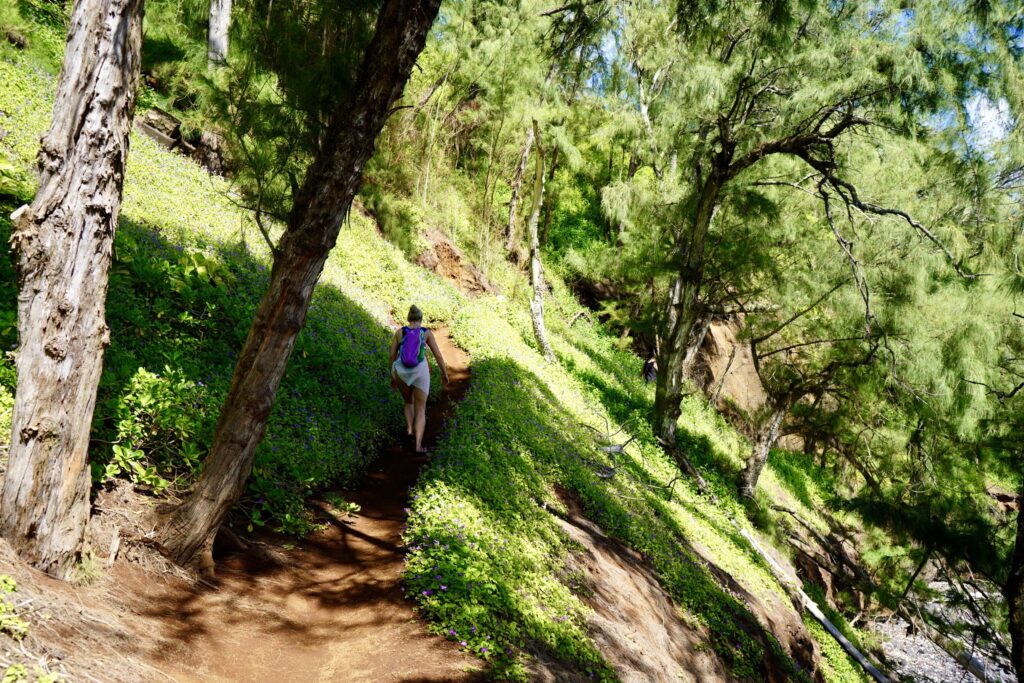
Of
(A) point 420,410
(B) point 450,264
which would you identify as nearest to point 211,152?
(B) point 450,264

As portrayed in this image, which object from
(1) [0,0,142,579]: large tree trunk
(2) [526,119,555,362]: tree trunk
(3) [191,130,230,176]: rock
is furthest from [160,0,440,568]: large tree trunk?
(2) [526,119,555,362]: tree trunk

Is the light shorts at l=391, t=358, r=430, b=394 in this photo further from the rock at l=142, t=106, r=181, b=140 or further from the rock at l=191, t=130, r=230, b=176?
the rock at l=142, t=106, r=181, b=140

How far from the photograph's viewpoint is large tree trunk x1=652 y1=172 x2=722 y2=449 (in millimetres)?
12930

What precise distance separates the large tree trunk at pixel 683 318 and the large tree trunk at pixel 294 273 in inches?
377

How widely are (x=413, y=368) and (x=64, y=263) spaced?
485 cm

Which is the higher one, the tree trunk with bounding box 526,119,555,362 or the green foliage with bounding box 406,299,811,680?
the tree trunk with bounding box 526,119,555,362

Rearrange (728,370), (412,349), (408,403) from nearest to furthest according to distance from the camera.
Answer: (412,349)
(408,403)
(728,370)

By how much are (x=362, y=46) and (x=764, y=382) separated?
1318 cm

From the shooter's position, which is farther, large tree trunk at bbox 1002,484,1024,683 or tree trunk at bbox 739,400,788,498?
tree trunk at bbox 739,400,788,498

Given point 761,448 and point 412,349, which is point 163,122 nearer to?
point 412,349

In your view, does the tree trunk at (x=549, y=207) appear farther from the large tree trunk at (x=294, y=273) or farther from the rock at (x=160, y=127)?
the large tree trunk at (x=294, y=273)

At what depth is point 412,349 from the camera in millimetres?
8133

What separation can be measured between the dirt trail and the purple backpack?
2.49 meters

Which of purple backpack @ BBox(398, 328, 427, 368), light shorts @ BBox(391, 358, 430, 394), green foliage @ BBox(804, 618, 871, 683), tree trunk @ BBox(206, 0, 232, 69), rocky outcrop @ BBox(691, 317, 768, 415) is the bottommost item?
green foliage @ BBox(804, 618, 871, 683)
